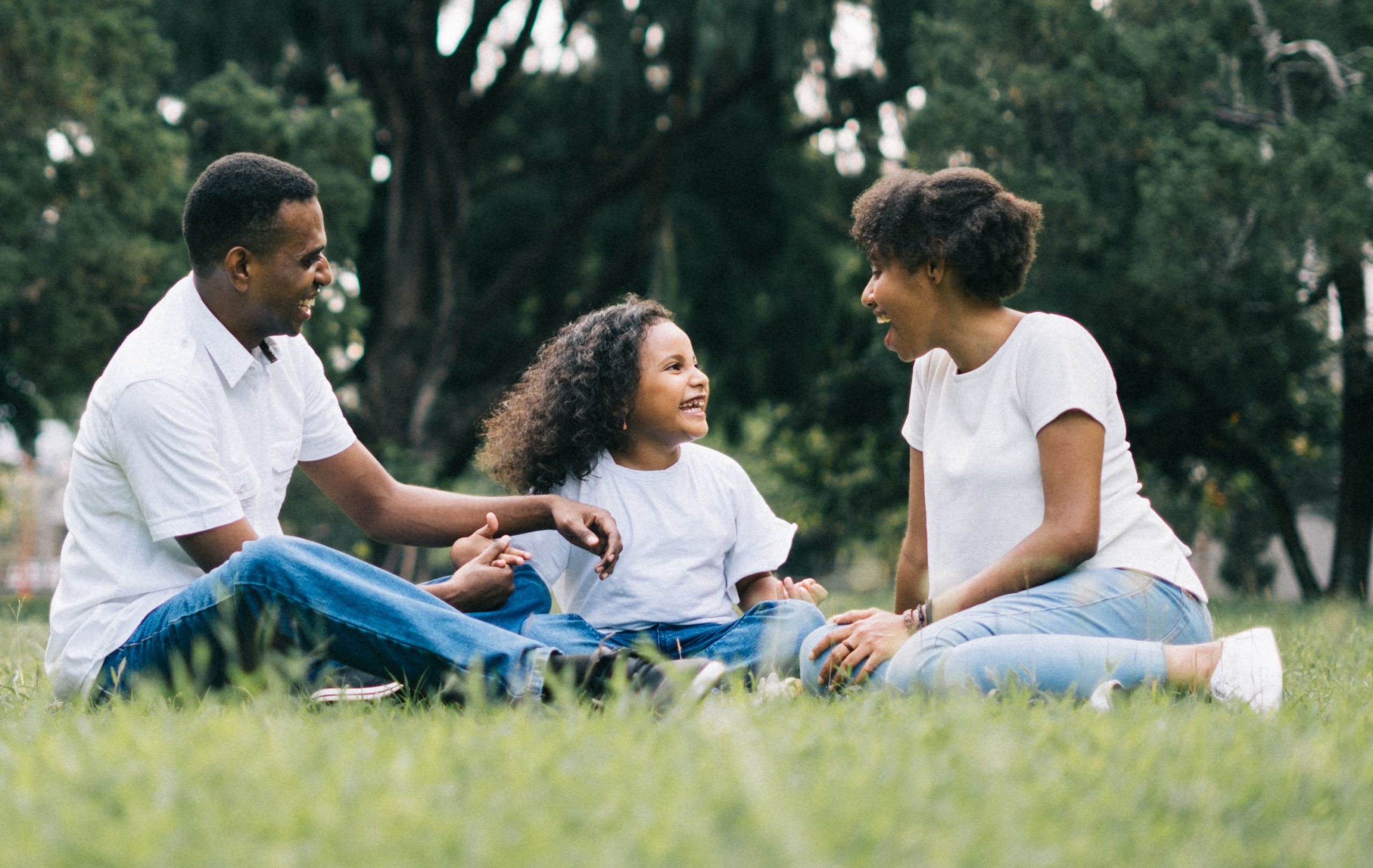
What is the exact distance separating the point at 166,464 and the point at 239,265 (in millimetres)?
652

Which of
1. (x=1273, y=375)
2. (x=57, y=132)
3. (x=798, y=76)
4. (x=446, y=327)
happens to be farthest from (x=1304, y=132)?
(x=57, y=132)

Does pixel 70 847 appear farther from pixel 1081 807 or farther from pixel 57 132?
pixel 57 132

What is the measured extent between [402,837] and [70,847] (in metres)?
0.35

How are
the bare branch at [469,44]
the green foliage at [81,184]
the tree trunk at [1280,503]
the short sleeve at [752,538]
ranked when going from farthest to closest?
the bare branch at [469,44] → the tree trunk at [1280,503] → the green foliage at [81,184] → the short sleeve at [752,538]

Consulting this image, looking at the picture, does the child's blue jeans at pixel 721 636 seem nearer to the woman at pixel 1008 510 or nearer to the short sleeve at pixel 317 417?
the woman at pixel 1008 510

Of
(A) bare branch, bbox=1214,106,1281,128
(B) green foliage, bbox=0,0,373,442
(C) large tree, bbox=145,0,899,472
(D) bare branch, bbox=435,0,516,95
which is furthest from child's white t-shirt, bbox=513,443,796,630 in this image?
(D) bare branch, bbox=435,0,516,95

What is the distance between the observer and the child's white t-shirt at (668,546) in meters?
3.78

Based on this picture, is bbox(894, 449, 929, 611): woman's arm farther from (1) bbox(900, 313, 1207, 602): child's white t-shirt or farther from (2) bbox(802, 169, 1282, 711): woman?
(1) bbox(900, 313, 1207, 602): child's white t-shirt

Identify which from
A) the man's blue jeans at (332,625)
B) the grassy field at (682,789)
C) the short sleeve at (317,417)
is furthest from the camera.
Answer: the short sleeve at (317,417)

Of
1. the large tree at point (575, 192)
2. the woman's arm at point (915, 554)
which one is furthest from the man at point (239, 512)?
the large tree at point (575, 192)

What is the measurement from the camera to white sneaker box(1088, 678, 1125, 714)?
263 cm

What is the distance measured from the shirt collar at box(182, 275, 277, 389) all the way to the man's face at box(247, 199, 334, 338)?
4.4 inches

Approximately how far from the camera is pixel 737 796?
5.25 ft

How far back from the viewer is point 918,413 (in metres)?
3.72
